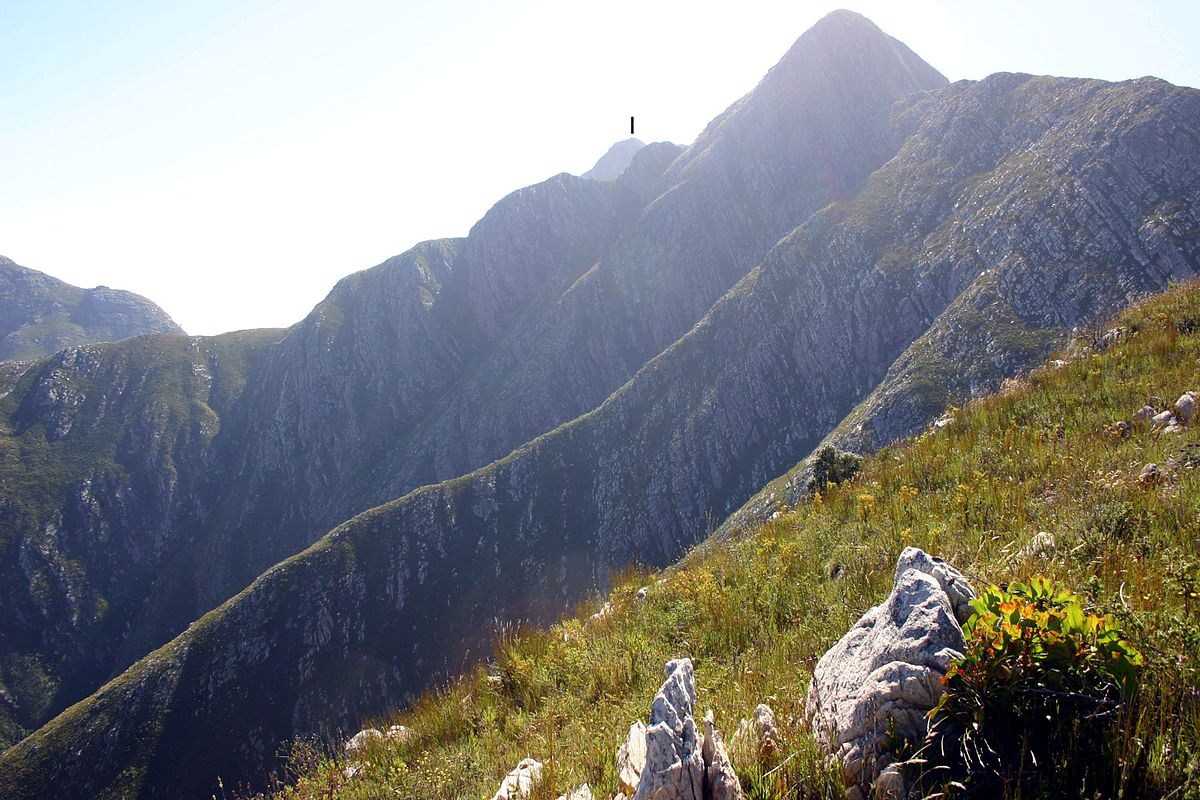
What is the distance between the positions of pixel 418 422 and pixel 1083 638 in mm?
176451

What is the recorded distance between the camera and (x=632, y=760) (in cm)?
475

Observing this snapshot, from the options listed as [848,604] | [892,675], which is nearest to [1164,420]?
[848,604]

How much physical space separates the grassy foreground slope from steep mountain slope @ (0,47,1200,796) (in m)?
54.8

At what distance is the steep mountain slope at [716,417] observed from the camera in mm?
66312

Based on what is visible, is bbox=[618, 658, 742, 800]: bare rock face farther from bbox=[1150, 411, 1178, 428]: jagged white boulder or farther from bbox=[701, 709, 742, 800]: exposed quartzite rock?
bbox=[1150, 411, 1178, 428]: jagged white boulder

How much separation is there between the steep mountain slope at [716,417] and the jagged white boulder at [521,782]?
5975 centimetres

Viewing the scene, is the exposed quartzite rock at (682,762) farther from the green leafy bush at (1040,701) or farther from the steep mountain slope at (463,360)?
the steep mountain slope at (463,360)

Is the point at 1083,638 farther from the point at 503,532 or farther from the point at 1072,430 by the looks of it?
the point at 503,532

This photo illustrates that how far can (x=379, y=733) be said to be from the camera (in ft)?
28.3

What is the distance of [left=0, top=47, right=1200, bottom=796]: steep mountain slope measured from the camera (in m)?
66.3

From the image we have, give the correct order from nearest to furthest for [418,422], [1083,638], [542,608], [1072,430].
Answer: [1083,638]
[1072,430]
[542,608]
[418,422]

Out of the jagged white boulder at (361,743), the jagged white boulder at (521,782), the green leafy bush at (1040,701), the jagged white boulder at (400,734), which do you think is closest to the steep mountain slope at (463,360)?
the jagged white boulder at (361,743)

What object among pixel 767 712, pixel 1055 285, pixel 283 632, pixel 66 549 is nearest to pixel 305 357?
pixel 66 549

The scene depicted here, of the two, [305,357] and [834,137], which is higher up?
[834,137]
